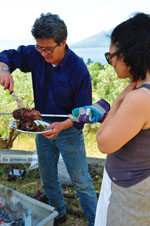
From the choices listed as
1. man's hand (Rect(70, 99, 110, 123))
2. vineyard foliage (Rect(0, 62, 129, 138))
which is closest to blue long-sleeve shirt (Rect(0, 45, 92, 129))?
man's hand (Rect(70, 99, 110, 123))

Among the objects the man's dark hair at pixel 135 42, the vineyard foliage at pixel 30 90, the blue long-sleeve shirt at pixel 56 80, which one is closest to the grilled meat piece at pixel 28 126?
the blue long-sleeve shirt at pixel 56 80

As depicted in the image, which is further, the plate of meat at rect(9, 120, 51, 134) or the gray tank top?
the plate of meat at rect(9, 120, 51, 134)

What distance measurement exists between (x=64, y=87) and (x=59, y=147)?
568mm

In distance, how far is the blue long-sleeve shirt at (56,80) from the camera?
217cm

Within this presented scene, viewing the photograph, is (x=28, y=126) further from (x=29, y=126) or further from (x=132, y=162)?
(x=132, y=162)

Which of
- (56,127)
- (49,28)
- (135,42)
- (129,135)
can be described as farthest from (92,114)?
(49,28)

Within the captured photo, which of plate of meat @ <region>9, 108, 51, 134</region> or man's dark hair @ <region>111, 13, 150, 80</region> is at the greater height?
man's dark hair @ <region>111, 13, 150, 80</region>

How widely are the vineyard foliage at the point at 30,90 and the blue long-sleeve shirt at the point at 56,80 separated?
220 cm

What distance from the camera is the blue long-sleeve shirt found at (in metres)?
2.17

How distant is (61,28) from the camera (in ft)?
6.70

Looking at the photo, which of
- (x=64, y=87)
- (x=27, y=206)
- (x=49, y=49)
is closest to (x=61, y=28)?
(x=49, y=49)

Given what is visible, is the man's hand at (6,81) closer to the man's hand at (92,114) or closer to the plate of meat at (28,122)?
the plate of meat at (28,122)

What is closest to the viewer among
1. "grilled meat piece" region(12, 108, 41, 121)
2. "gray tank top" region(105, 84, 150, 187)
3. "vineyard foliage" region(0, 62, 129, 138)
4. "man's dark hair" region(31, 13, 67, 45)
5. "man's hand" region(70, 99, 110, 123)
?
"gray tank top" region(105, 84, 150, 187)

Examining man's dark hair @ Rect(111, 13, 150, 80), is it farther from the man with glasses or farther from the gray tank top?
A: the man with glasses
